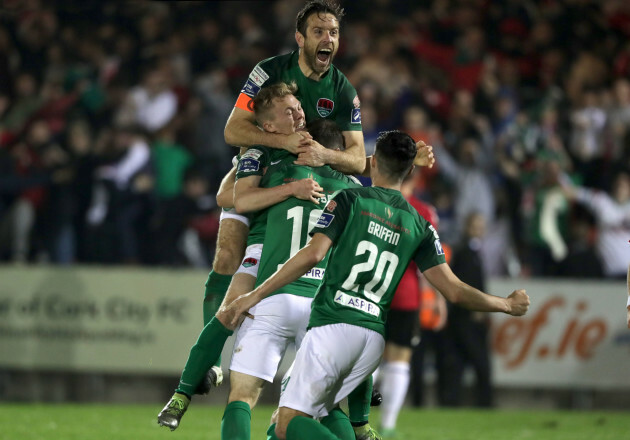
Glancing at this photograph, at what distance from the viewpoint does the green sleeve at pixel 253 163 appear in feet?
20.6

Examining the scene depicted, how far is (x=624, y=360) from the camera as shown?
1248cm

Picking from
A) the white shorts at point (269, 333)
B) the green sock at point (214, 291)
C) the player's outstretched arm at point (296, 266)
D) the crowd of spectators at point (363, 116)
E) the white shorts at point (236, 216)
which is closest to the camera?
the player's outstretched arm at point (296, 266)

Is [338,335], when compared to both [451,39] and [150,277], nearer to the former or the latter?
[150,277]

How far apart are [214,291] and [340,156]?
1.45 metres

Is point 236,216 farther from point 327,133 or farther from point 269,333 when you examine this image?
point 269,333

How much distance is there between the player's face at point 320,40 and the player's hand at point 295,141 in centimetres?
57

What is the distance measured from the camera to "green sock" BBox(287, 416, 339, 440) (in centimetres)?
531

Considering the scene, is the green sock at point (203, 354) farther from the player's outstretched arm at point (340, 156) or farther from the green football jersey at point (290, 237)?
the player's outstretched arm at point (340, 156)

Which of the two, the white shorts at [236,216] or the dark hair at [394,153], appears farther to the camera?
the white shorts at [236,216]

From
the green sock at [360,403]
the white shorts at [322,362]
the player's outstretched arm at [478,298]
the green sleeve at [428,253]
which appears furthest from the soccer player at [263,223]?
the player's outstretched arm at [478,298]

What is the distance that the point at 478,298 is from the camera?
18.1ft

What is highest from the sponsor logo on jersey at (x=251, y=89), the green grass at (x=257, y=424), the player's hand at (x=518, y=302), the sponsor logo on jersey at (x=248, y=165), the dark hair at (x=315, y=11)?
the dark hair at (x=315, y=11)

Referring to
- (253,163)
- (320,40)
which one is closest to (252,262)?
(253,163)

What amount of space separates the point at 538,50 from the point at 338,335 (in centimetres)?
1130
